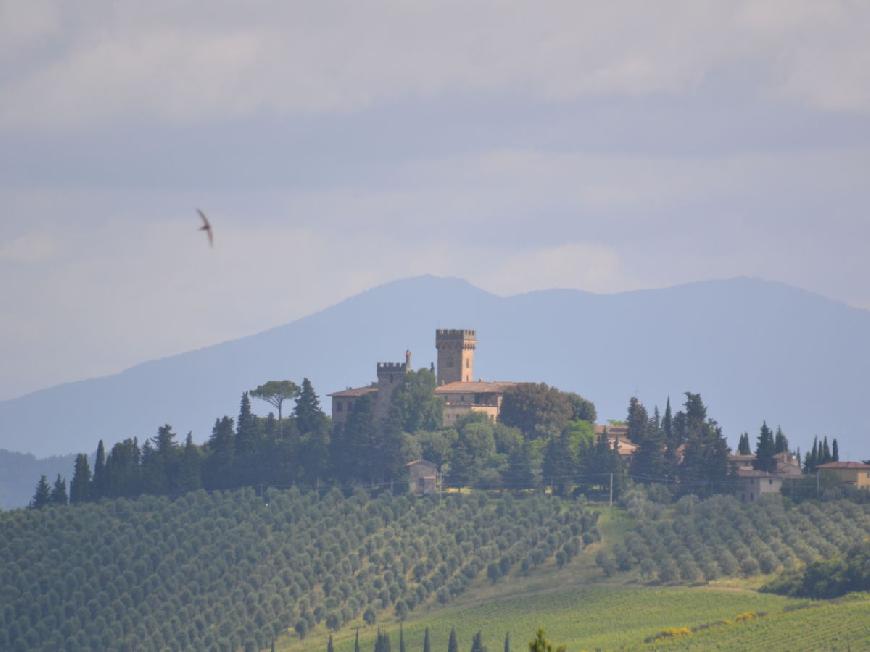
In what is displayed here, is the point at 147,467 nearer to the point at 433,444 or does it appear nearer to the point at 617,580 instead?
the point at 433,444

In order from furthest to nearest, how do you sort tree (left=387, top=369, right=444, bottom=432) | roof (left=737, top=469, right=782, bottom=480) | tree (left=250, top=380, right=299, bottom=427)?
tree (left=250, top=380, right=299, bottom=427)
tree (left=387, top=369, right=444, bottom=432)
roof (left=737, top=469, right=782, bottom=480)

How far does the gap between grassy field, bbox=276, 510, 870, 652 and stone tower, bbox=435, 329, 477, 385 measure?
120ft

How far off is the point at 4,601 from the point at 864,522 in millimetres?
61910

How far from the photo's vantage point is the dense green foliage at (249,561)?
492ft

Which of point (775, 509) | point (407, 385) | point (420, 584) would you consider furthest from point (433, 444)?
point (775, 509)

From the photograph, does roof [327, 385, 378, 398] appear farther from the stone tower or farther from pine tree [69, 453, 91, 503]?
pine tree [69, 453, 91, 503]

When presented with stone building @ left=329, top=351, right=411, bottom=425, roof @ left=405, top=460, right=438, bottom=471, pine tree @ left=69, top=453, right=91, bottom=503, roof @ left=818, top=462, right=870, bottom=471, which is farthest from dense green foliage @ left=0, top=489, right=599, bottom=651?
roof @ left=818, top=462, right=870, bottom=471

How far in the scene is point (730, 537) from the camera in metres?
147

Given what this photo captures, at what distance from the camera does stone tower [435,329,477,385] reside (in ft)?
629

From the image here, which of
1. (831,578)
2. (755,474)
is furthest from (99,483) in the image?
(831,578)

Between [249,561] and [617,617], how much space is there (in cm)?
3442

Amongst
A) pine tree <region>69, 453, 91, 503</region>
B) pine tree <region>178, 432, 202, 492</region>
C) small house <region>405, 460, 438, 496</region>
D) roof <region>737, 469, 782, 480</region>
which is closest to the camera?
roof <region>737, 469, 782, 480</region>

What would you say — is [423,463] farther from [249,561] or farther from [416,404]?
[249,561]

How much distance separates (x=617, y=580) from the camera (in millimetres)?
146250
